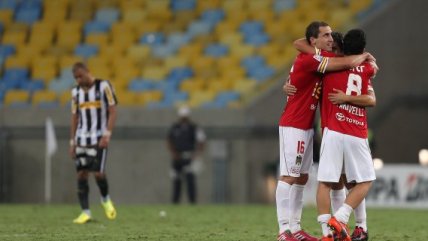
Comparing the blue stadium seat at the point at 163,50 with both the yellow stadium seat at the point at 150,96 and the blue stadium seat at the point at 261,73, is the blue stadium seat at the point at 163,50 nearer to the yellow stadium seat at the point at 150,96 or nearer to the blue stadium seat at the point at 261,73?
the yellow stadium seat at the point at 150,96

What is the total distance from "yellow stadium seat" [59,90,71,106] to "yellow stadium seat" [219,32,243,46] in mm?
3343

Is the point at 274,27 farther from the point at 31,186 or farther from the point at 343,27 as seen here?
the point at 31,186

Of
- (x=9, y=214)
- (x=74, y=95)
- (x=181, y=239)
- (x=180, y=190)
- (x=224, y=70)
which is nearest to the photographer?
(x=181, y=239)

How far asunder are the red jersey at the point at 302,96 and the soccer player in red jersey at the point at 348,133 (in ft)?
0.93

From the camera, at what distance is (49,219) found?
596 inches

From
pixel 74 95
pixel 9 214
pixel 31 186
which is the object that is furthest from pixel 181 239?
pixel 31 186

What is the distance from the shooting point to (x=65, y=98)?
76.8 feet

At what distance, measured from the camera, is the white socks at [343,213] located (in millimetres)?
9867

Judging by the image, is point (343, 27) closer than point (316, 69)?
No

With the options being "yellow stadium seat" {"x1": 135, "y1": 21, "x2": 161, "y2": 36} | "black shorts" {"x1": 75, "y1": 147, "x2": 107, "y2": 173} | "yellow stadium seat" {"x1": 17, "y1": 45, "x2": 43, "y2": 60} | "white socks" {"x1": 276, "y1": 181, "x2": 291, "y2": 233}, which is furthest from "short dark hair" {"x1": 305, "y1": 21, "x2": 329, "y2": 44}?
"yellow stadium seat" {"x1": 17, "y1": 45, "x2": 43, "y2": 60}

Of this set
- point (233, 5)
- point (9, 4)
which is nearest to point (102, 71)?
point (233, 5)

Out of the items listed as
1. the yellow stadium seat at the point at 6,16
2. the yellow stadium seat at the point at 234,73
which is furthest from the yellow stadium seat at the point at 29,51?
the yellow stadium seat at the point at 234,73

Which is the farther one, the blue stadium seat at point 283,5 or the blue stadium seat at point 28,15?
the blue stadium seat at point 28,15

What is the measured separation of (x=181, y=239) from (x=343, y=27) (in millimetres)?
11944
